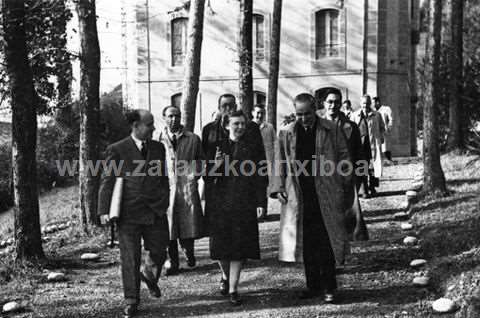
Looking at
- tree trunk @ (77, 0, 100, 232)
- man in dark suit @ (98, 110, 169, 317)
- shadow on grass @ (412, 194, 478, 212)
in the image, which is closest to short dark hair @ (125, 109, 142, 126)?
man in dark suit @ (98, 110, 169, 317)

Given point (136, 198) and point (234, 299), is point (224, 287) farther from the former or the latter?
point (136, 198)

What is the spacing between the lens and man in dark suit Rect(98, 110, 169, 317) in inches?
233

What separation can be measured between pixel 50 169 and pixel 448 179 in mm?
13888

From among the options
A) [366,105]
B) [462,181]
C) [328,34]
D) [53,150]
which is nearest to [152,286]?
[366,105]

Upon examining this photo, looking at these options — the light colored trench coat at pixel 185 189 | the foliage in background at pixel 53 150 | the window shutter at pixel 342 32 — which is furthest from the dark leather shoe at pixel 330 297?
the window shutter at pixel 342 32

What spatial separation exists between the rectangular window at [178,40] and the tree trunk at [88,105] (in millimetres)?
19590

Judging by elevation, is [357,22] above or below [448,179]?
above

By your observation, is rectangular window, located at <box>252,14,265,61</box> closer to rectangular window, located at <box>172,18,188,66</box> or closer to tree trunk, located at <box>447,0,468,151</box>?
rectangular window, located at <box>172,18,188,66</box>

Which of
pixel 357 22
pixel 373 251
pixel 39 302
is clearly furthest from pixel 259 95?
pixel 39 302

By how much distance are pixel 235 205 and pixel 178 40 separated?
2488 centimetres

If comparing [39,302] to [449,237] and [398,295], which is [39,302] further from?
[449,237]

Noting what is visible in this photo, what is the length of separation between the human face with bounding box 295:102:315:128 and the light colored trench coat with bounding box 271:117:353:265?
11 cm

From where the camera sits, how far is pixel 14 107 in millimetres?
8039

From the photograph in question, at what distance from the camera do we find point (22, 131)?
8.08 metres
